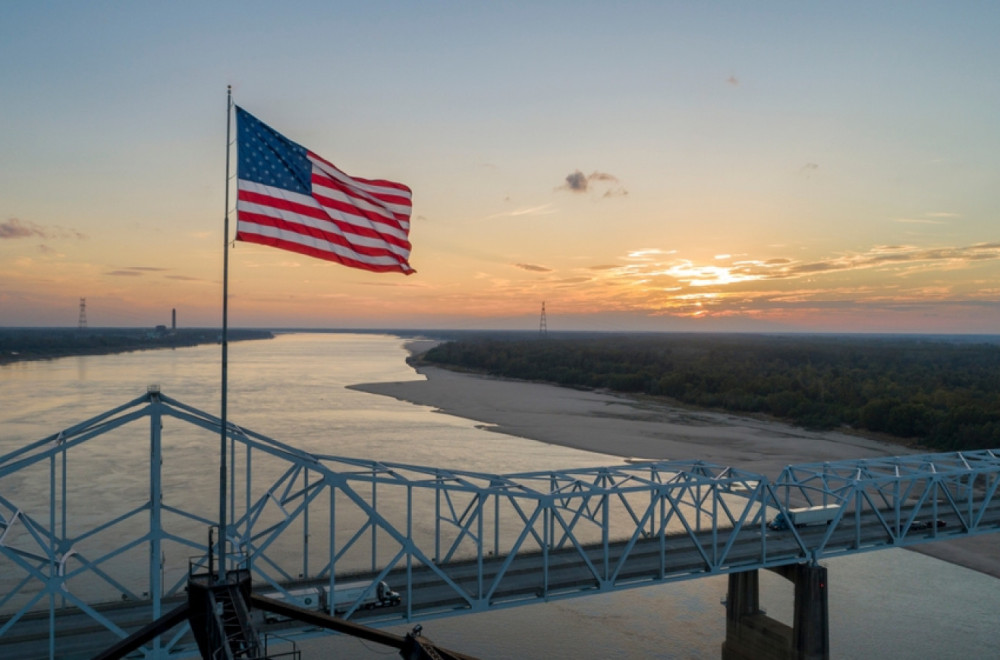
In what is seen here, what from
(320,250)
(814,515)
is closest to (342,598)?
(320,250)

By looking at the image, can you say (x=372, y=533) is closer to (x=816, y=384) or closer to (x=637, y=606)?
(x=637, y=606)

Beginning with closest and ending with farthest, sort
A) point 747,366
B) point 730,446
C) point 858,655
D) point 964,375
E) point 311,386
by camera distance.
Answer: point 858,655, point 730,446, point 964,375, point 311,386, point 747,366

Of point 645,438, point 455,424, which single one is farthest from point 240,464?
point 645,438

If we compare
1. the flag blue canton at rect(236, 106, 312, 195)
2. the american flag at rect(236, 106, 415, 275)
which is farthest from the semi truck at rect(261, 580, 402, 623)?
the flag blue canton at rect(236, 106, 312, 195)

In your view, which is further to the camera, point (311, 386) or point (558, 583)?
point (311, 386)

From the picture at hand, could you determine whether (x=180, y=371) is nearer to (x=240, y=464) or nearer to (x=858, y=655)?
(x=240, y=464)

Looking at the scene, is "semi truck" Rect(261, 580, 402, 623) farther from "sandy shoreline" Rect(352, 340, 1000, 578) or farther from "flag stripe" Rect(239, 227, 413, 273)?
"sandy shoreline" Rect(352, 340, 1000, 578)
